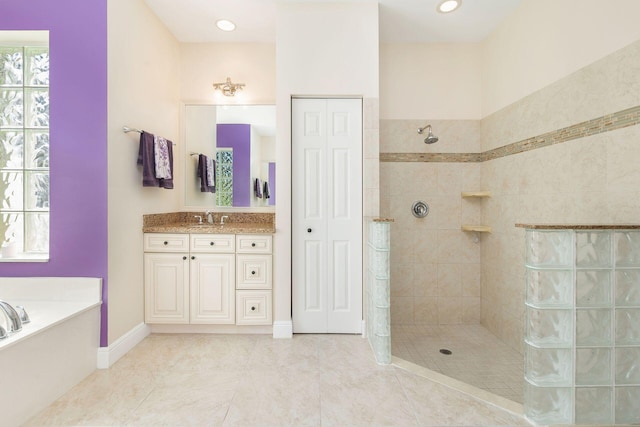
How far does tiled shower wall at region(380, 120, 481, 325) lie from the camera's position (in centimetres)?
323

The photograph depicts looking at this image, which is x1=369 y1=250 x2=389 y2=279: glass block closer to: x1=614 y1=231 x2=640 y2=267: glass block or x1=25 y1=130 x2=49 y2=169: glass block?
x1=614 y1=231 x2=640 y2=267: glass block

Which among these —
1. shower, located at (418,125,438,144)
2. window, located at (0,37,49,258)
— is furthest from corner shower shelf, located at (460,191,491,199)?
window, located at (0,37,49,258)

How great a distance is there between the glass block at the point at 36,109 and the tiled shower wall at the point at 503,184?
291cm

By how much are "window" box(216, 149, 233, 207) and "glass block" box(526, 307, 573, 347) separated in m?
2.80

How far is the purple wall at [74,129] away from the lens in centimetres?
218

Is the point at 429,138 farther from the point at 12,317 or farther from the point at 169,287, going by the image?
the point at 12,317

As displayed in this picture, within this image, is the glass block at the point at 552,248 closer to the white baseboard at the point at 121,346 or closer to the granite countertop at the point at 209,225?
the granite countertop at the point at 209,225

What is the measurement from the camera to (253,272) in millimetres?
2730

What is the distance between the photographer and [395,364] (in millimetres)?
2244

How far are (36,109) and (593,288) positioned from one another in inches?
153

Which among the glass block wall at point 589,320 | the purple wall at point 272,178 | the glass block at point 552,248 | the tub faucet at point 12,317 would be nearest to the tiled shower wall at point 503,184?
the glass block wall at point 589,320

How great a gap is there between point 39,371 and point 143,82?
Result: 2.22m

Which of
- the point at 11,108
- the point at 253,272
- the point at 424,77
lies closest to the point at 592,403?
the point at 253,272

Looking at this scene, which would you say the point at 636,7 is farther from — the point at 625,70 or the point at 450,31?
the point at 450,31
